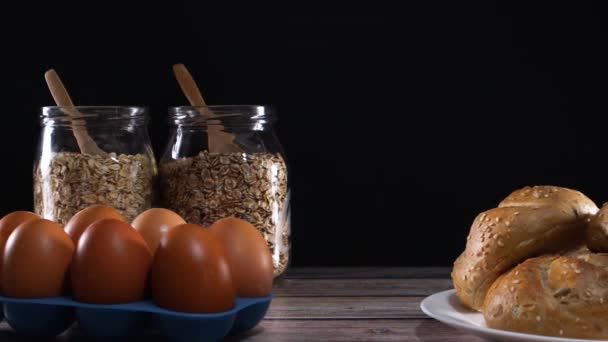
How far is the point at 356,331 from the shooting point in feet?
3.34

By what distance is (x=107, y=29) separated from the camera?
5.23 ft

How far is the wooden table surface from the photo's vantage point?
3.28ft

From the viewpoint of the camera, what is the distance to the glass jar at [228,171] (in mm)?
1262

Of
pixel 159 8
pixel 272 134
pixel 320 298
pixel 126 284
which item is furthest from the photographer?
pixel 159 8

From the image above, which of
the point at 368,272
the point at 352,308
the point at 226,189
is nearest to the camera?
the point at 352,308

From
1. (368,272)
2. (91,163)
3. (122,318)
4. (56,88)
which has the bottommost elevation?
(368,272)

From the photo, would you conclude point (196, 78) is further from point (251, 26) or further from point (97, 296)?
point (97, 296)

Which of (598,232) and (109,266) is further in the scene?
(598,232)

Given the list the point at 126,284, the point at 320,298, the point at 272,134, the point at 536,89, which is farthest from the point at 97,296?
the point at 536,89

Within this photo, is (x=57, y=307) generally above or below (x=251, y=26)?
below

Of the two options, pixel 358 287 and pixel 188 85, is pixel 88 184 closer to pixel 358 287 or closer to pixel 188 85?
pixel 188 85

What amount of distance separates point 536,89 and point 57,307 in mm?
1002

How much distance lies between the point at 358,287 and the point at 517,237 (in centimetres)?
35

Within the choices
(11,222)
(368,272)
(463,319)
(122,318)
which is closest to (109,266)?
(122,318)
